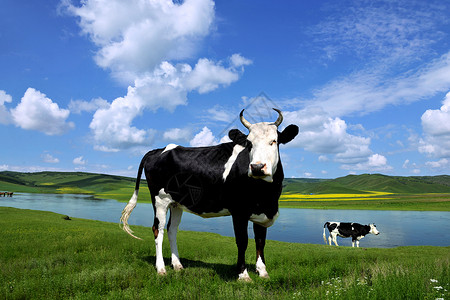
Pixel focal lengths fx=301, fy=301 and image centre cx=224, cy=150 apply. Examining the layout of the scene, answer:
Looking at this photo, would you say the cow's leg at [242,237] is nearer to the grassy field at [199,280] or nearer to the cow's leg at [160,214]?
the grassy field at [199,280]

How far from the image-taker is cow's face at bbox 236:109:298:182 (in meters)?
5.40

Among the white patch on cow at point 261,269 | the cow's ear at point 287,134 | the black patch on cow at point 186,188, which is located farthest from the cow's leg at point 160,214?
the cow's ear at point 287,134

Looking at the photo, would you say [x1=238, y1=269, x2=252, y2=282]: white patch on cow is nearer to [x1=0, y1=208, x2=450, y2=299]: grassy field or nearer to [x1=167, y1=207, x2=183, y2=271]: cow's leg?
[x1=0, y1=208, x2=450, y2=299]: grassy field

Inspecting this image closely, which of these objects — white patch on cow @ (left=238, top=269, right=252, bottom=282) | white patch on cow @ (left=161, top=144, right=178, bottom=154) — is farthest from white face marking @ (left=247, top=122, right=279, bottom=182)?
white patch on cow @ (left=161, top=144, right=178, bottom=154)

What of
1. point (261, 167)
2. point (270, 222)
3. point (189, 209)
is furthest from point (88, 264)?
point (261, 167)

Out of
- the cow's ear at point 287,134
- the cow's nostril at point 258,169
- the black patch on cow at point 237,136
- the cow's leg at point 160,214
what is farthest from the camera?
the cow's leg at point 160,214

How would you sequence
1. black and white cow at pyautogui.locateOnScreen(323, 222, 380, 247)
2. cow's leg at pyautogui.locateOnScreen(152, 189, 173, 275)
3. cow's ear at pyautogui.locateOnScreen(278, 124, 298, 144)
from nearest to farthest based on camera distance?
cow's ear at pyautogui.locateOnScreen(278, 124, 298, 144) < cow's leg at pyautogui.locateOnScreen(152, 189, 173, 275) < black and white cow at pyautogui.locateOnScreen(323, 222, 380, 247)

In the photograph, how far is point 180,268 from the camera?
26.2ft

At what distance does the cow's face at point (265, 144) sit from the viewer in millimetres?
5400

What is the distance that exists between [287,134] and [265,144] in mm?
888

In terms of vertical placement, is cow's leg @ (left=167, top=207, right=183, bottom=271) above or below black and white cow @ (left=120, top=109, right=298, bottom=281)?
below

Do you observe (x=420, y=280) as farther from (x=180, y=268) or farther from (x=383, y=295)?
(x=180, y=268)

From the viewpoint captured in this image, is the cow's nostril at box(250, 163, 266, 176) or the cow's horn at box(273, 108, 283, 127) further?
the cow's horn at box(273, 108, 283, 127)

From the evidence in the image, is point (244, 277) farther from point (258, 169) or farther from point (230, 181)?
point (258, 169)
